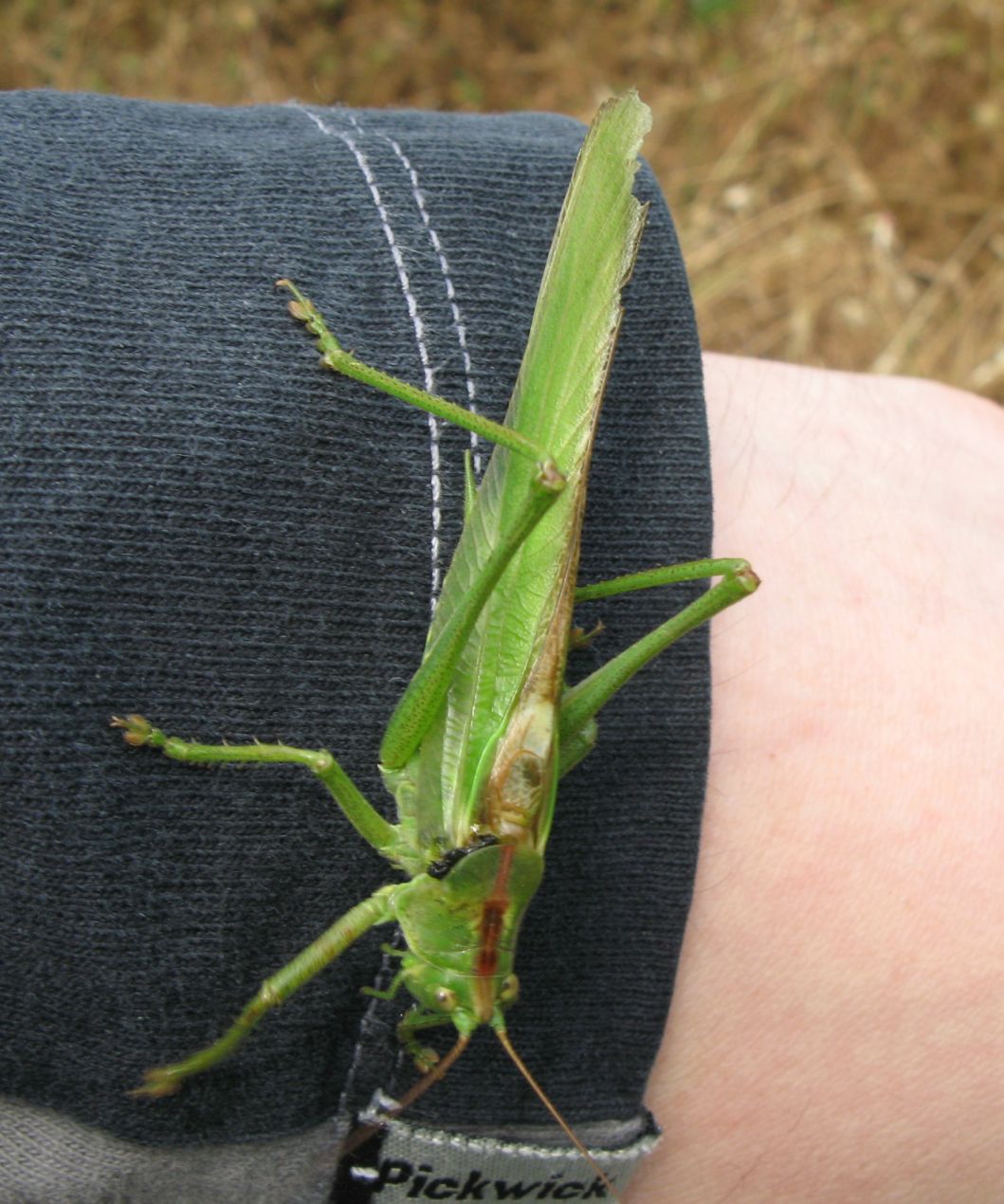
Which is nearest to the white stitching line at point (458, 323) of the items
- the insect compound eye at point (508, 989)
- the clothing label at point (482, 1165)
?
the insect compound eye at point (508, 989)

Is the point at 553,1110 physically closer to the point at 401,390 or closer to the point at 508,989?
the point at 508,989

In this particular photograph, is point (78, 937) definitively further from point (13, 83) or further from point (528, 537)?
point (13, 83)

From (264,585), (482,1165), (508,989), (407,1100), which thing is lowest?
(482,1165)

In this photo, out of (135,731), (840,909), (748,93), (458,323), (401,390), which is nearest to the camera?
(135,731)

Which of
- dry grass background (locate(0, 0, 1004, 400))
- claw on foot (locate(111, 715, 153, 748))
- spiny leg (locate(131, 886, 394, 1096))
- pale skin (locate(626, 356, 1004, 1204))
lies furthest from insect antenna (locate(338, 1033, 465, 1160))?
dry grass background (locate(0, 0, 1004, 400))

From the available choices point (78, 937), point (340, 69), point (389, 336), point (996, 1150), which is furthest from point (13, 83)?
point (996, 1150)

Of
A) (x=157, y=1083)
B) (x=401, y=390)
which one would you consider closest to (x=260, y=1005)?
(x=157, y=1083)
